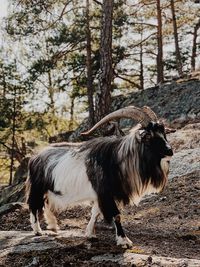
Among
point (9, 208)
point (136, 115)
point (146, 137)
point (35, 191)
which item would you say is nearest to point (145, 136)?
point (146, 137)

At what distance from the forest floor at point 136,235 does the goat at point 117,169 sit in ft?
1.66

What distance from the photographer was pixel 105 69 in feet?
A: 38.7

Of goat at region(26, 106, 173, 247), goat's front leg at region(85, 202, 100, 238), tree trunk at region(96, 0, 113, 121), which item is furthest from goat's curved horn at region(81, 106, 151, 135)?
tree trunk at region(96, 0, 113, 121)

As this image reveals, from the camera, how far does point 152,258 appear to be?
5664mm

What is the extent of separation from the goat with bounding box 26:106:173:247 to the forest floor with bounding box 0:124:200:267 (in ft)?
1.66

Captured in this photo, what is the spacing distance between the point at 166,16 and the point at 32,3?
621 inches

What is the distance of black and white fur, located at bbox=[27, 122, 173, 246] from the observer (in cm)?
668

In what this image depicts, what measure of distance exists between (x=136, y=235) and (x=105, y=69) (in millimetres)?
5055

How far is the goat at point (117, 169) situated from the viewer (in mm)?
6680

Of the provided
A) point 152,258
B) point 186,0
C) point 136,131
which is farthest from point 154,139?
point 186,0

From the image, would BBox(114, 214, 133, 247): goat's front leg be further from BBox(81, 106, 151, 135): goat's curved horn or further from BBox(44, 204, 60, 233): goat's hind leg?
BBox(44, 204, 60, 233): goat's hind leg

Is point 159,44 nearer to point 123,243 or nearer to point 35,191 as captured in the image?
point 35,191

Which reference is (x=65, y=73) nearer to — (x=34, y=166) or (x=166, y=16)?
(x=166, y=16)

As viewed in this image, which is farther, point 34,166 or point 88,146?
point 34,166
